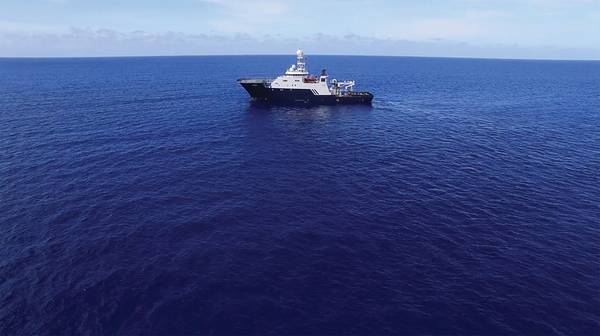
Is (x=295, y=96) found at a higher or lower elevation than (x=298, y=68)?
lower

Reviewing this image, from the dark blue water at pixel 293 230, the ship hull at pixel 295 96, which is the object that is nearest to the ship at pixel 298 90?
the ship hull at pixel 295 96

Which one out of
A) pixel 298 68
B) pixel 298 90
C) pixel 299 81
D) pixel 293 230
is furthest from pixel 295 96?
pixel 293 230

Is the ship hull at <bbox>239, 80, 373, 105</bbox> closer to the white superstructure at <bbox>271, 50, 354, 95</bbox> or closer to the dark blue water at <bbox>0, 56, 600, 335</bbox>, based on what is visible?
the white superstructure at <bbox>271, 50, 354, 95</bbox>

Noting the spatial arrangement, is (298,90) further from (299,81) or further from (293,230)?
(293,230)

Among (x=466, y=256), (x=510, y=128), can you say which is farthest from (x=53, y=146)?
(x=510, y=128)

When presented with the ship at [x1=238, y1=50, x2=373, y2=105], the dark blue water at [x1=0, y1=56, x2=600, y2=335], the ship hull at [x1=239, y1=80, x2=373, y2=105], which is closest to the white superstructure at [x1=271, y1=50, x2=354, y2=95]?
the ship at [x1=238, y1=50, x2=373, y2=105]

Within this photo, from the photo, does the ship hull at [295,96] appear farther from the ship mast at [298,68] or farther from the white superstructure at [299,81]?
the ship mast at [298,68]
